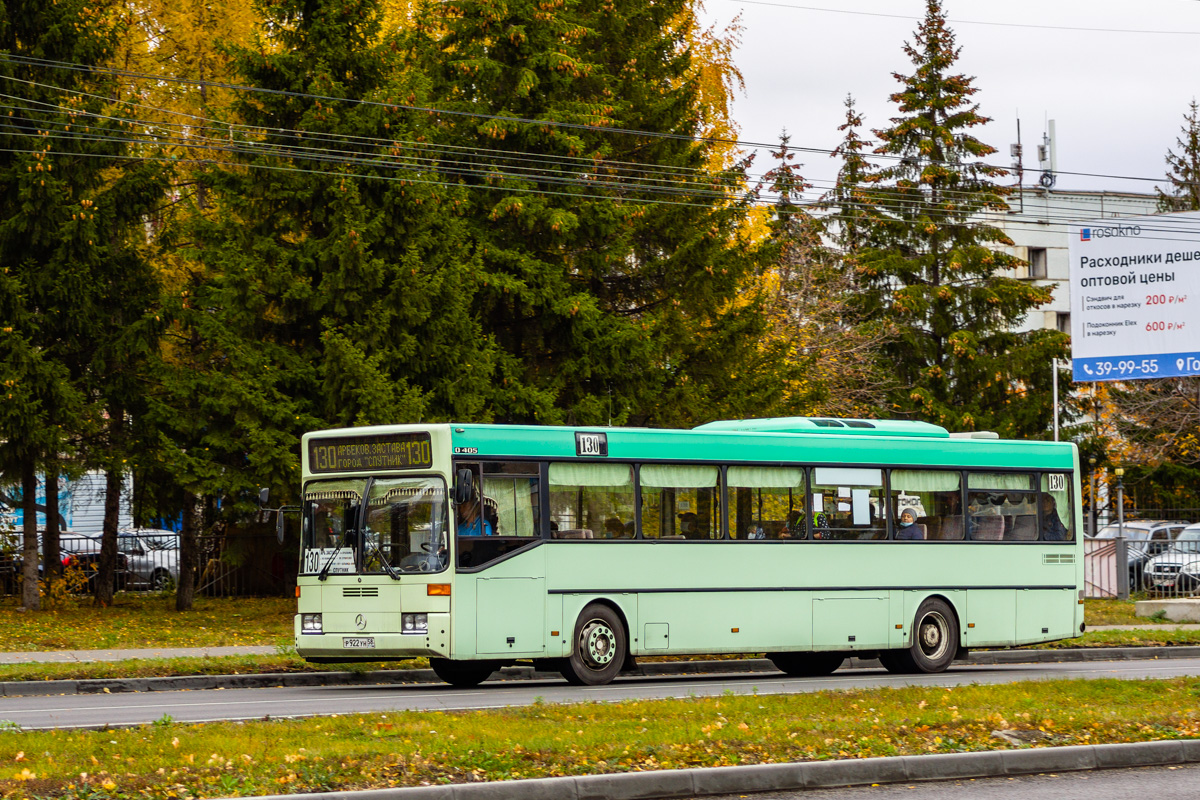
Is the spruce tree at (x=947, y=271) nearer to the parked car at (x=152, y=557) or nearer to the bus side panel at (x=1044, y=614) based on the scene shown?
the parked car at (x=152, y=557)

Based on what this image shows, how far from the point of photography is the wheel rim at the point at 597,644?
1780 cm

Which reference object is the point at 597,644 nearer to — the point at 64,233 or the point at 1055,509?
the point at 1055,509

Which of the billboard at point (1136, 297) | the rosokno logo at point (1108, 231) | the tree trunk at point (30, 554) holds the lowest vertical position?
the tree trunk at point (30, 554)

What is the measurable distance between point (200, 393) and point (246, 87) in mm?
5385

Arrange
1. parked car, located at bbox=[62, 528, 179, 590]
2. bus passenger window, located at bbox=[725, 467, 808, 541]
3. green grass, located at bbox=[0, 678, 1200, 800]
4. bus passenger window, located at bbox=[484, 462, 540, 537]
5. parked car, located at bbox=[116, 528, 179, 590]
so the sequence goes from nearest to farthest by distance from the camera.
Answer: green grass, located at bbox=[0, 678, 1200, 800]
bus passenger window, located at bbox=[484, 462, 540, 537]
bus passenger window, located at bbox=[725, 467, 808, 541]
parked car, located at bbox=[62, 528, 179, 590]
parked car, located at bbox=[116, 528, 179, 590]

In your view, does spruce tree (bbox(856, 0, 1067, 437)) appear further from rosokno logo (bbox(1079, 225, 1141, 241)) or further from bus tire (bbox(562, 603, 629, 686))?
bus tire (bbox(562, 603, 629, 686))

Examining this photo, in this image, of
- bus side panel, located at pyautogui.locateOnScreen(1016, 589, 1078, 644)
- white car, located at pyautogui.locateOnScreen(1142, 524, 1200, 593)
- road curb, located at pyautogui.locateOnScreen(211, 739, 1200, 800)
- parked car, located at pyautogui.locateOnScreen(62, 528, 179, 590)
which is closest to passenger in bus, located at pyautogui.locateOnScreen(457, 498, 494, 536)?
road curb, located at pyautogui.locateOnScreen(211, 739, 1200, 800)

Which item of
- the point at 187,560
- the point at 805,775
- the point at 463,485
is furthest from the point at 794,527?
the point at 187,560

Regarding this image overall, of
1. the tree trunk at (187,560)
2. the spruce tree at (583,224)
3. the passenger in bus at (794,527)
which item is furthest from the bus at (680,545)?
the tree trunk at (187,560)

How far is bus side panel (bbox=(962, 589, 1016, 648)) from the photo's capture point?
20.8 metres

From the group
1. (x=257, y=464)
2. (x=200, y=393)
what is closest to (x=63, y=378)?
(x=200, y=393)

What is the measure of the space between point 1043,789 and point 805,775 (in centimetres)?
150

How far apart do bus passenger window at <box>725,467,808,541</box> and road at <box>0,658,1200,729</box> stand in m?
1.77

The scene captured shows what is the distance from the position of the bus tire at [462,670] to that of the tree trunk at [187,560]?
1496 centimetres
